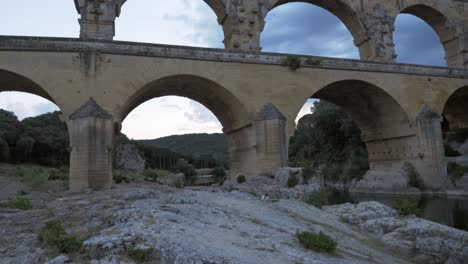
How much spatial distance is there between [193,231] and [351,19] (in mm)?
18669

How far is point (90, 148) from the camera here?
1309 centimetres

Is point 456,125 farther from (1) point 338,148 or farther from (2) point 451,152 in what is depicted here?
(1) point 338,148

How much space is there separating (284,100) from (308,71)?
192 centimetres

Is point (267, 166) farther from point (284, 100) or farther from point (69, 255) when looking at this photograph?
point (69, 255)

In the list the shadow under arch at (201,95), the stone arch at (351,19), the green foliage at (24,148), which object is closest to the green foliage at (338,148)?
the stone arch at (351,19)

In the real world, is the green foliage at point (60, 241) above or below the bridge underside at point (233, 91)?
below

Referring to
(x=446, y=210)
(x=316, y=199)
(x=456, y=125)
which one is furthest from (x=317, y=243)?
(x=456, y=125)

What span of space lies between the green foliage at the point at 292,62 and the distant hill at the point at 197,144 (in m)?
58.6

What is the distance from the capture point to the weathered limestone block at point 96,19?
630 inches

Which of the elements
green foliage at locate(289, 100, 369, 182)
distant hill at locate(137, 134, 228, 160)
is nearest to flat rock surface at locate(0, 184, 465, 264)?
green foliage at locate(289, 100, 369, 182)

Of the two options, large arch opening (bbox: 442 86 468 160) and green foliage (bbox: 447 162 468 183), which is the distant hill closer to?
large arch opening (bbox: 442 86 468 160)

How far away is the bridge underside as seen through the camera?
1349 centimetres

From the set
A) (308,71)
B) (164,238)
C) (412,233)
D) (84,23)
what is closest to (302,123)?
(308,71)

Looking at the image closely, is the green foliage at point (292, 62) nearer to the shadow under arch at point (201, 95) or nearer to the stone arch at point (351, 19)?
the shadow under arch at point (201, 95)
